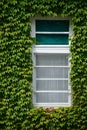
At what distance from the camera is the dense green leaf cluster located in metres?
6.60

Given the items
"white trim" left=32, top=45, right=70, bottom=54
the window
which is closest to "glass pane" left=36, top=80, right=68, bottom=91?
the window

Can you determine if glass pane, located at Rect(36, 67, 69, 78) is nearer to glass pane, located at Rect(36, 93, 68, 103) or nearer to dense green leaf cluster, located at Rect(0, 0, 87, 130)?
dense green leaf cluster, located at Rect(0, 0, 87, 130)

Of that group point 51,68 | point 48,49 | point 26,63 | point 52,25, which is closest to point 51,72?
point 51,68

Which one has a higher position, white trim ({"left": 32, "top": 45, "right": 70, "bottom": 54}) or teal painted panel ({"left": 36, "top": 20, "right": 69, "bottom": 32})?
teal painted panel ({"left": 36, "top": 20, "right": 69, "bottom": 32})

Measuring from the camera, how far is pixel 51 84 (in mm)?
6867

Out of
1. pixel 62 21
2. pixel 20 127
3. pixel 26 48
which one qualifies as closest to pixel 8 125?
pixel 20 127

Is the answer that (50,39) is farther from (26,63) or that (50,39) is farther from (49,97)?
(49,97)

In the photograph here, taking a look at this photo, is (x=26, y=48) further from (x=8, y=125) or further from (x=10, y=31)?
(x=8, y=125)

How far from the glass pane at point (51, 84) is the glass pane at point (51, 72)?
0.10m

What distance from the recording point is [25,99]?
21.7ft

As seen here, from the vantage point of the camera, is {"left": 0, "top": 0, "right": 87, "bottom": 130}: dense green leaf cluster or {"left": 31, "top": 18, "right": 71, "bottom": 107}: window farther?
{"left": 31, "top": 18, "right": 71, "bottom": 107}: window

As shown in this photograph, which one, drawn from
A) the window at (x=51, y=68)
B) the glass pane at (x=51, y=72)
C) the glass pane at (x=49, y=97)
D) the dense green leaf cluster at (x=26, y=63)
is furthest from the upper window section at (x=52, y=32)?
the glass pane at (x=49, y=97)

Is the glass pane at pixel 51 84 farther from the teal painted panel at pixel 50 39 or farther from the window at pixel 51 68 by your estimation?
the teal painted panel at pixel 50 39

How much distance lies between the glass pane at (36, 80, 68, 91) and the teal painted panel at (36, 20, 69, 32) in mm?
982
